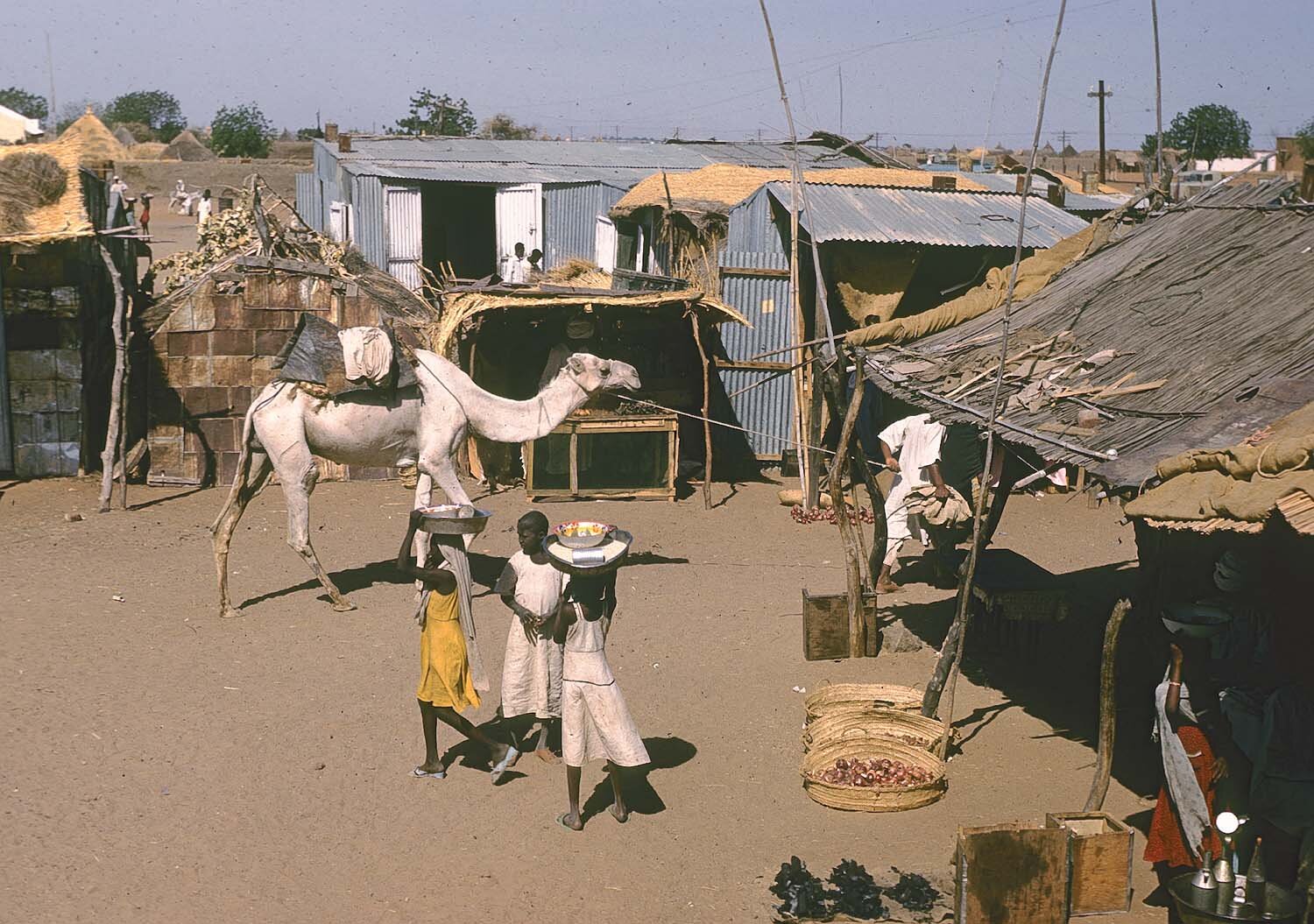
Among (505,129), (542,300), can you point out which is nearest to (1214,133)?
(505,129)

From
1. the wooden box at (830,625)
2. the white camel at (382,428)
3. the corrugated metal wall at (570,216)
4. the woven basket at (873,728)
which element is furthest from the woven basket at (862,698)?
the corrugated metal wall at (570,216)

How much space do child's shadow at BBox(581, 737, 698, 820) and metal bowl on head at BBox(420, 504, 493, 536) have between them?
182cm

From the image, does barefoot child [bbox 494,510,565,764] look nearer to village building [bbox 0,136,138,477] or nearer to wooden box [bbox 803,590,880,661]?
wooden box [bbox 803,590,880,661]

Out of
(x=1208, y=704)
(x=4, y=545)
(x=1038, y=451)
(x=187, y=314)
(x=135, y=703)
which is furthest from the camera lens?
(x=187, y=314)

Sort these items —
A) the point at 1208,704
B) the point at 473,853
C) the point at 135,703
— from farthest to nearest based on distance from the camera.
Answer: the point at 135,703
the point at 473,853
the point at 1208,704

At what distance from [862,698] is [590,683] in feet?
8.86

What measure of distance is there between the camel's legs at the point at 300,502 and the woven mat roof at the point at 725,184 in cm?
815

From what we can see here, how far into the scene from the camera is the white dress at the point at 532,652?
8.07 meters

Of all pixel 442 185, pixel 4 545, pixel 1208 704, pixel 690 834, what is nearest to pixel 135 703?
pixel 690 834

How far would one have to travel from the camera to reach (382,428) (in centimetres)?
1211

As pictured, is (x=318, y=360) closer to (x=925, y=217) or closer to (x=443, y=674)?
(x=443, y=674)

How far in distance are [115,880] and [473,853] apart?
5.94 ft

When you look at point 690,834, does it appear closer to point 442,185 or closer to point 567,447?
point 567,447

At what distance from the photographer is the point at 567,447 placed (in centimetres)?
1756
